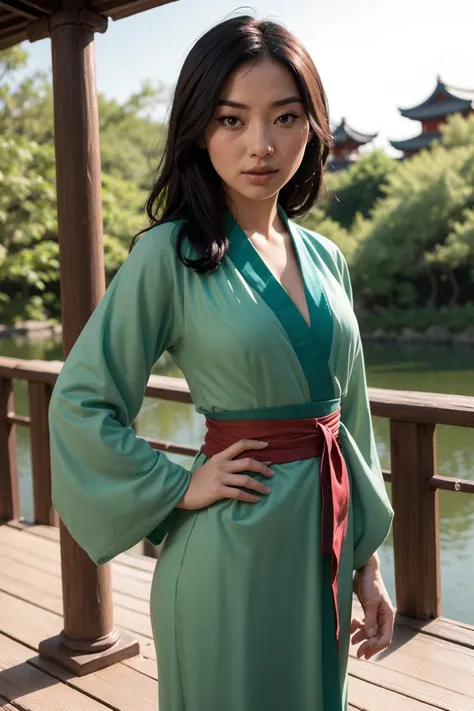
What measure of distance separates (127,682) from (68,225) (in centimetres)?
110

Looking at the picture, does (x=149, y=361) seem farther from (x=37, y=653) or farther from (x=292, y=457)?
(x=37, y=653)

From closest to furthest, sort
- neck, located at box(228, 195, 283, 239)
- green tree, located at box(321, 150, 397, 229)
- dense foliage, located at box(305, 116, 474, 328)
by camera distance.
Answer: neck, located at box(228, 195, 283, 239) → dense foliage, located at box(305, 116, 474, 328) → green tree, located at box(321, 150, 397, 229)

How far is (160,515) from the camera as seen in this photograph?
1058 millimetres

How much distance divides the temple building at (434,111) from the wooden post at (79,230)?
98.9 feet

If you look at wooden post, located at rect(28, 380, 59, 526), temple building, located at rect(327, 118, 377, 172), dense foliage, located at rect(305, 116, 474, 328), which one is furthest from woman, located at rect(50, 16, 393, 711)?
temple building, located at rect(327, 118, 377, 172)

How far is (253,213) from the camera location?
1167mm

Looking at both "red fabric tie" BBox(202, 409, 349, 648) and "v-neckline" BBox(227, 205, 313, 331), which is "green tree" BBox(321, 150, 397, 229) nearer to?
"v-neckline" BBox(227, 205, 313, 331)

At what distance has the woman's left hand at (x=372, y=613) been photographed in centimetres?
120

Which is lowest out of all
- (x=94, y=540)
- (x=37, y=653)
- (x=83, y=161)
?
(x=37, y=653)

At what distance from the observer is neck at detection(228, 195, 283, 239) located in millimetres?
1158

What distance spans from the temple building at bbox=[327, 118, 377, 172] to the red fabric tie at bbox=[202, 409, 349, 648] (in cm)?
3354

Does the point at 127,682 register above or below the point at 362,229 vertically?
below

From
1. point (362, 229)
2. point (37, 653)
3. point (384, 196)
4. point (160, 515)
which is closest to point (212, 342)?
point (160, 515)

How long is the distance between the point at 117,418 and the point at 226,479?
0.17m
